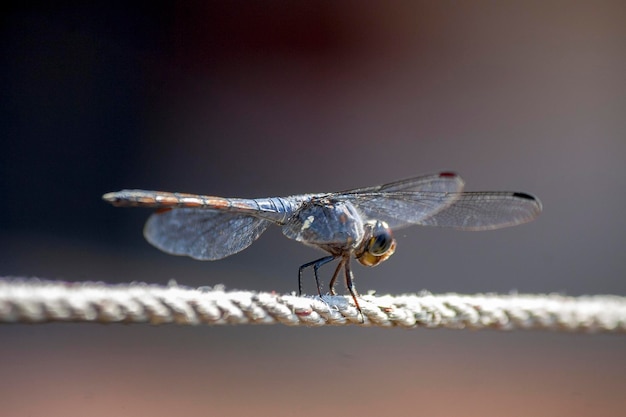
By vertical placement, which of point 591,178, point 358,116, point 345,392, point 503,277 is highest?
point 358,116

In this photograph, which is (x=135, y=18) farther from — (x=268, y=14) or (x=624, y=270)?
(x=624, y=270)

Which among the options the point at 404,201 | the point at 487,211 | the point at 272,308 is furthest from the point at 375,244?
the point at 272,308

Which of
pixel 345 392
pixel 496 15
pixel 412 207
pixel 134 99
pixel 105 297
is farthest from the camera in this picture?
pixel 134 99

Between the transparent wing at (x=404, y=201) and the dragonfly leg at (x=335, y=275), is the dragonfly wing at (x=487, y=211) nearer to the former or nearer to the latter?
the transparent wing at (x=404, y=201)

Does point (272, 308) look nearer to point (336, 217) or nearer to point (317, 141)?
point (336, 217)

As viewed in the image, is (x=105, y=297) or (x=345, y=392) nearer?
(x=105, y=297)

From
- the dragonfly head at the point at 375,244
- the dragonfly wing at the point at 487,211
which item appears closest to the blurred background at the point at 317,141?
the dragonfly wing at the point at 487,211

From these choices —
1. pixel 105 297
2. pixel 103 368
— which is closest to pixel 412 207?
pixel 105 297

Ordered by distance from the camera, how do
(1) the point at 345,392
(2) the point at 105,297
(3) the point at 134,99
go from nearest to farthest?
(2) the point at 105,297 → (1) the point at 345,392 → (3) the point at 134,99
